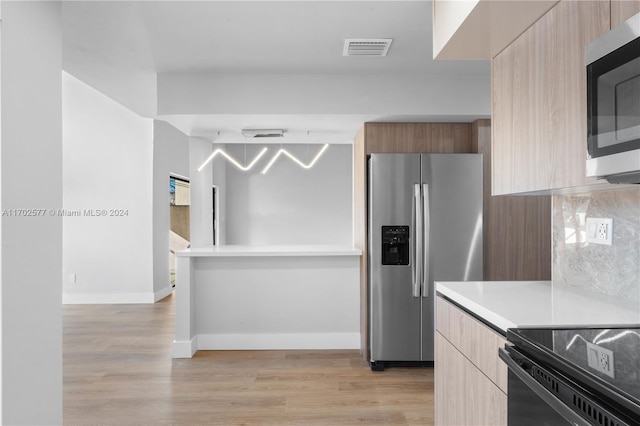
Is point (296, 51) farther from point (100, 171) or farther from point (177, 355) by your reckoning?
point (100, 171)

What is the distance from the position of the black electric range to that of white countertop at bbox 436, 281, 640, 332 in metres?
0.11

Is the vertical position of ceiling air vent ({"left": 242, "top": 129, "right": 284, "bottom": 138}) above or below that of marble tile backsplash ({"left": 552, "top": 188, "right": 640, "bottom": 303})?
above

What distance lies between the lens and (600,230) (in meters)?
1.80

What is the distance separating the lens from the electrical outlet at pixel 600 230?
1.75 metres

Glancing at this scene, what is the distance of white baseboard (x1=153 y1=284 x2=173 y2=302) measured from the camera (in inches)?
240

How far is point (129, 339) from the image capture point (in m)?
4.37

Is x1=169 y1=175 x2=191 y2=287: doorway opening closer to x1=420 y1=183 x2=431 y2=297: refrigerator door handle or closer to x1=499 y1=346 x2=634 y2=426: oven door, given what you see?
x1=420 y1=183 x2=431 y2=297: refrigerator door handle

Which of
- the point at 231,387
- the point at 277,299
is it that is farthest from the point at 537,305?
the point at 277,299

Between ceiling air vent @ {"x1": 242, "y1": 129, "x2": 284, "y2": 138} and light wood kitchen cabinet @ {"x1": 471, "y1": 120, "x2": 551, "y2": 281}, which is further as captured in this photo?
ceiling air vent @ {"x1": 242, "y1": 129, "x2": 284, "y2": 138}

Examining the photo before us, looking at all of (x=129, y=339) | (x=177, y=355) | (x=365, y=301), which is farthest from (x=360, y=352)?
(x=129, y=339)

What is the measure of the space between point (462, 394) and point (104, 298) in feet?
18.0

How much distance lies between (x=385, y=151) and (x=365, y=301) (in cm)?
131

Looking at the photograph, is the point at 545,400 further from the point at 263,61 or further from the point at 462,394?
the point at 263,61

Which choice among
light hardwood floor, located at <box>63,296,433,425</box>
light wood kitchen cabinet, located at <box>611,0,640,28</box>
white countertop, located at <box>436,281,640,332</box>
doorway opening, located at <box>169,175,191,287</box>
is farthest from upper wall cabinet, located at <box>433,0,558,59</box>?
doorway opening, located at <box>169,175,191,287</box>
